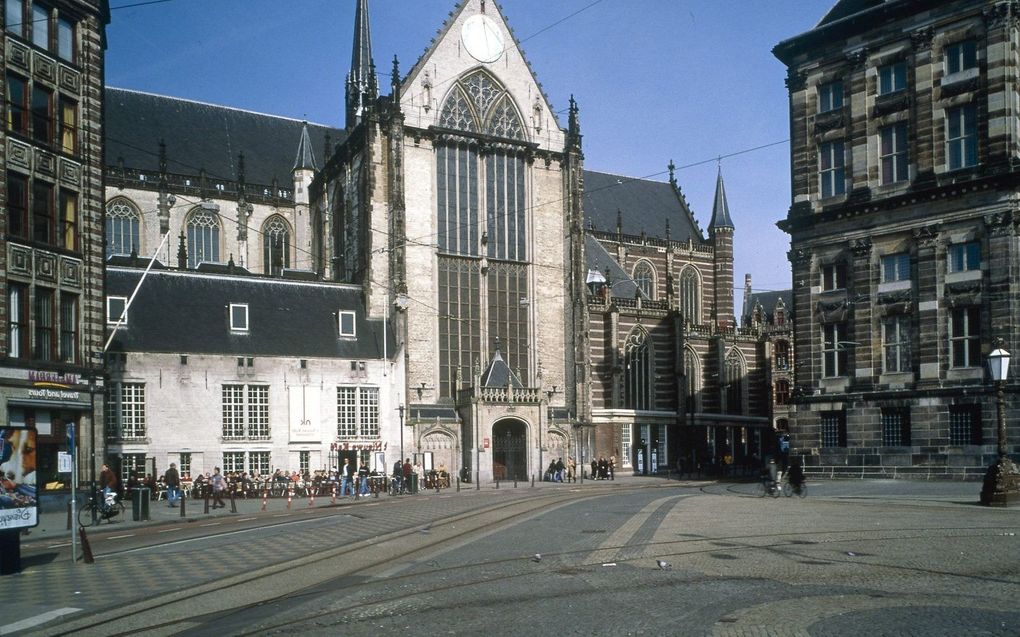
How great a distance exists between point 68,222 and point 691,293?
54200 millimetres

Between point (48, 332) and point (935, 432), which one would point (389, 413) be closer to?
point (48, 332)

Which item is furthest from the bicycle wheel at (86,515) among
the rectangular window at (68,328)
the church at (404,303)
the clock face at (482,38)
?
the clock face at (482,38)

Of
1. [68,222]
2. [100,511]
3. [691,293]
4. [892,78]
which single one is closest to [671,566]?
[100,511]

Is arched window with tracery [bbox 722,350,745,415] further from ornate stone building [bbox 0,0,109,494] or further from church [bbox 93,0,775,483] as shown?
ornate stone building [bbox 0,0,109,494]

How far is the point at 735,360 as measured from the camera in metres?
72.8

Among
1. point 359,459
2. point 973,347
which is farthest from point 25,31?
point 973,347

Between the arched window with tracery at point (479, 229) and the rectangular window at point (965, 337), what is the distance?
2447 cm

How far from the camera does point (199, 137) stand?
66.8 meters

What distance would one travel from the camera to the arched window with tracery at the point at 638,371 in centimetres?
6369

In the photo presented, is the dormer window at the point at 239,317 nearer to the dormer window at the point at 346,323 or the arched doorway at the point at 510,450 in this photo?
the dormer window at the point at 346,323

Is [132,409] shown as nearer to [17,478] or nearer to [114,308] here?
[114,308]

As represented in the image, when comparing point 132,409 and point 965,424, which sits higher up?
point 132,409

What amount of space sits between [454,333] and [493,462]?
7358 mm

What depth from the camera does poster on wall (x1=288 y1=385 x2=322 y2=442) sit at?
47.8m
